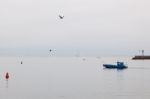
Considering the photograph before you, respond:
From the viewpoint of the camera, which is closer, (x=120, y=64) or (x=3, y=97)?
(x=3, y=97)

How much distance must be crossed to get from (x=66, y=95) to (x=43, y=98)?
4596 millimetres

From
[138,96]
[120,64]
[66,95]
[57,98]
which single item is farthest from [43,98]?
[120,64]

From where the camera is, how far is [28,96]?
144 ft

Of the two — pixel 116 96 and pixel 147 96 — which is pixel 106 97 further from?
pixel 147 96

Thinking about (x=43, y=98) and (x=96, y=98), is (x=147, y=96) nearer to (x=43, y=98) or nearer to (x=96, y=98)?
(x=96, y=98)

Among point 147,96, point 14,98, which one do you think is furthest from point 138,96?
point 14,98

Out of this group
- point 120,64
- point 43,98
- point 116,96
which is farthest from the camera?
point 120,64

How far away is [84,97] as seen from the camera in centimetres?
4309

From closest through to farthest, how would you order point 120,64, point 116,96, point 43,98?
point 43,98
point 116,96
point 120,64

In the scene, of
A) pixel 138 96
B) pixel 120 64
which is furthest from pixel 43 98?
pixel 120 64

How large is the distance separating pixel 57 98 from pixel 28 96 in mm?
3633

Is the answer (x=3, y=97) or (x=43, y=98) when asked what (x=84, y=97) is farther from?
(x=3, y=97)

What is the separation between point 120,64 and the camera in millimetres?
128000

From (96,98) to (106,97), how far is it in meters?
1.54
